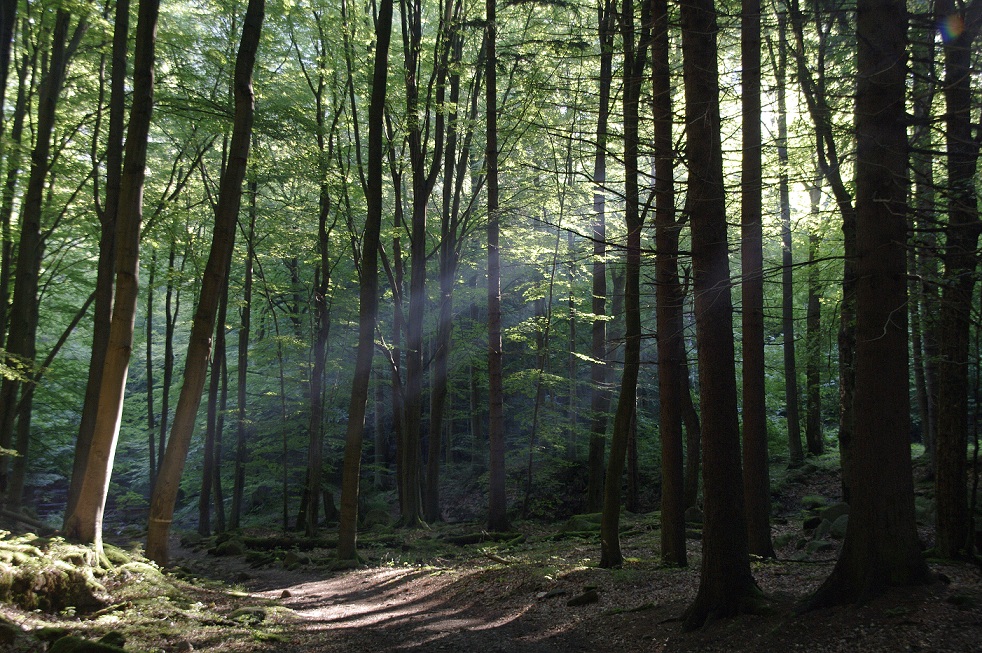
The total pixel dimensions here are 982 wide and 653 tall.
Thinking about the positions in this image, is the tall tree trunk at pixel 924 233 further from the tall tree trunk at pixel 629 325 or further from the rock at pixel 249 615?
the rock at pixel 249 615

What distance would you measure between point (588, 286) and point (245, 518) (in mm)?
16658

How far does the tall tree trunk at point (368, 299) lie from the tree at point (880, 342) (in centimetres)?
874

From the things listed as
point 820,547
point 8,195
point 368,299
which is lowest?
point 820,547

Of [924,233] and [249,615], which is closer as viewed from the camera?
[924,233]

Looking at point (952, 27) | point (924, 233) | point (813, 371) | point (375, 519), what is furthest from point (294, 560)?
point (952, 27)

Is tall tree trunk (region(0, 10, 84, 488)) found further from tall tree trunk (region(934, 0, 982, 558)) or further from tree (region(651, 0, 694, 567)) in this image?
tall tree trunk (region(934, 0, 982, 558))

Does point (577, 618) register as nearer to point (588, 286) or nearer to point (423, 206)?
point (423, 206)

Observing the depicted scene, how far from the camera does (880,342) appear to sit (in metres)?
5.30

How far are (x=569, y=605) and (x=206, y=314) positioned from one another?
623cm

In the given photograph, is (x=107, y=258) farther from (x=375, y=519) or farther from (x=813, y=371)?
(x=813, y=371)

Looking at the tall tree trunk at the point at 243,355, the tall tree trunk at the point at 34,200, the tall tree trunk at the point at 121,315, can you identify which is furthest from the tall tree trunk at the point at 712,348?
the tall tree trunk at the point at 243,355

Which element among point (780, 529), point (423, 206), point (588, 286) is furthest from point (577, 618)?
point (588, 286)

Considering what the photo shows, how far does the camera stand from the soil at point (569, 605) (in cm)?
478

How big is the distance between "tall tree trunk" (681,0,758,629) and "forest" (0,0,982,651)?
0.10 feet
